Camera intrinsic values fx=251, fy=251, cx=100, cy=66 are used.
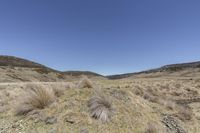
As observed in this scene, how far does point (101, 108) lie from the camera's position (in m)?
8.21

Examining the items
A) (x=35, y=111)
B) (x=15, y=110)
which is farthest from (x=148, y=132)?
(x=15, y=110)

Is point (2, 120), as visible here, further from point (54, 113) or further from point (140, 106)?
point (140, 106)

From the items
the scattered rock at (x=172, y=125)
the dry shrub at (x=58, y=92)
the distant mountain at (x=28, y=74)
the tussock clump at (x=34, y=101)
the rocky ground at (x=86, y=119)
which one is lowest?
the scattered rock at (x=172, y=125)

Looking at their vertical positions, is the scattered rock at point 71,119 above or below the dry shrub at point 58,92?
below

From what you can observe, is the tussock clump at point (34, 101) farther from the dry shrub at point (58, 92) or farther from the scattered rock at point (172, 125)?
the scattered rock at point (172, 125)

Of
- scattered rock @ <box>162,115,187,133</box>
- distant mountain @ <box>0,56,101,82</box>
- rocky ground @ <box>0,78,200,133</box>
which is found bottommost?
scattered rock @ <box>162,115,187,133</box>

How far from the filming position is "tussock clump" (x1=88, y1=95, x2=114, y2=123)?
7.91m

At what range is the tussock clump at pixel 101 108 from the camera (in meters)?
7.91

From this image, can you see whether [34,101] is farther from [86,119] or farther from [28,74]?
[28,74]

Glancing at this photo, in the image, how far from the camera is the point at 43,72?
70.4 m

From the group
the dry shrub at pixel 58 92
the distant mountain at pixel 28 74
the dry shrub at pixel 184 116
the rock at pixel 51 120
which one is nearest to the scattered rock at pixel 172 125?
the dry shrub at pixel 184 116

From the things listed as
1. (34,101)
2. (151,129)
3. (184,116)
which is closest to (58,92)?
(34,101)

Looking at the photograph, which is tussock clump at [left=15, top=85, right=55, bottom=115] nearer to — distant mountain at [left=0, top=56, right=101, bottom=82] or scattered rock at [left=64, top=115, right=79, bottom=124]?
scattered rock at [left=64, top=115, right=79, bottom=124]

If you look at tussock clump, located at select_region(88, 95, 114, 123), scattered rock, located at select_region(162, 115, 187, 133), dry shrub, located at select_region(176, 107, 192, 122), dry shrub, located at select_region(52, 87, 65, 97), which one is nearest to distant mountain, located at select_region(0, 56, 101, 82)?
dry shrub, located at select_region(52, 87, 65, 97)
